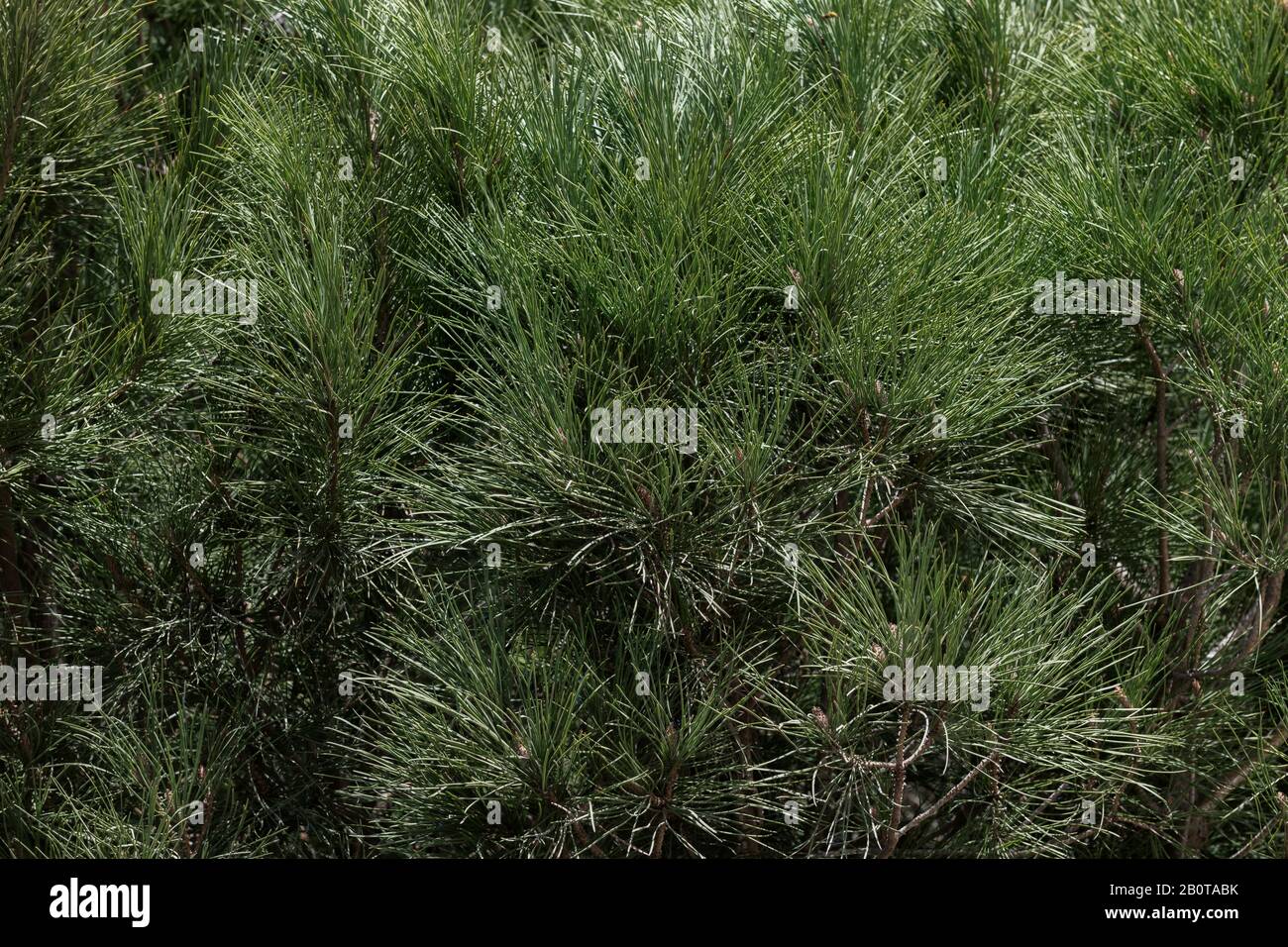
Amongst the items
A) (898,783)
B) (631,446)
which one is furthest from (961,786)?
(631,446)

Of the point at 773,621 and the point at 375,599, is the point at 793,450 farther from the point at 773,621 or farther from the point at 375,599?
the point at 375,599

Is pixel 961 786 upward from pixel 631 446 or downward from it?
downward

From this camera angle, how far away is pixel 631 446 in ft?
3.05

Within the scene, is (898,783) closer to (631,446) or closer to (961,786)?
(961,786)

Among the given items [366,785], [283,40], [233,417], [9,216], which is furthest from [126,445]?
[283,40]

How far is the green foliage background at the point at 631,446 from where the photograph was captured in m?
0.98

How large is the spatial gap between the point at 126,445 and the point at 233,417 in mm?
108

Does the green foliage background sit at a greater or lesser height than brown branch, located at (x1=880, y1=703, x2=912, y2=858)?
greater

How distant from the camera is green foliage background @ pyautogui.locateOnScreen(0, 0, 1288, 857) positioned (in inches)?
38.5

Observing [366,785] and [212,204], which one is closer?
[366,785]

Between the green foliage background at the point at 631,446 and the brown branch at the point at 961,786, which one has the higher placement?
the green foliage background at the point at 631,446

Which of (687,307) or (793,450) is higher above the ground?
(687,307)

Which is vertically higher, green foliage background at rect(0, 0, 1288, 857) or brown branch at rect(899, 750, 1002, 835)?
green foliage background at rect(0, 0, 1288, 857)
